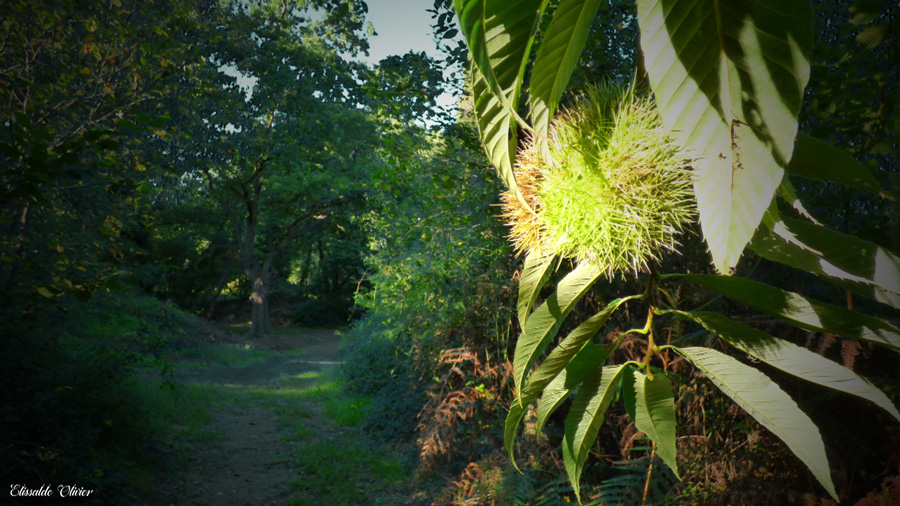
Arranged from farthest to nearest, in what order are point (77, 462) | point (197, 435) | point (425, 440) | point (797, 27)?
point (197, 435)
point (425, 440)
point (77, 462)
point (797, 27)

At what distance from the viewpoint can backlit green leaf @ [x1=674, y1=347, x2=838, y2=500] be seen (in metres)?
0.55

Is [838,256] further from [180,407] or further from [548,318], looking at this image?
[180,407]

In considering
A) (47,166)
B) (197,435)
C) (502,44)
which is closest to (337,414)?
(197,435)

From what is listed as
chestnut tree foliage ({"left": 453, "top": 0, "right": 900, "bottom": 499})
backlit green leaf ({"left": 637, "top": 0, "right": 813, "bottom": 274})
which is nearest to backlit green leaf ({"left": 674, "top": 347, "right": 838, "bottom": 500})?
chestnut tree foliage ({"left": 453, "top": 0, "right": 900, "bottom": 499})

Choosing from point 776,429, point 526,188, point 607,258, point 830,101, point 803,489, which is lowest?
point 803,489

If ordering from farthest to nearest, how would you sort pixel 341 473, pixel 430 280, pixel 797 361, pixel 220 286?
pixel 220 286 → pixel 341 473 → pixel 430 280 → pixel 797 361

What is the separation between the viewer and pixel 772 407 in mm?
593

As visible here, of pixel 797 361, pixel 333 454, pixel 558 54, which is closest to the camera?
pixel 558 54

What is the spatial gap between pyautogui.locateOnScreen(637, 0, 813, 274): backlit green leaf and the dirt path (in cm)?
541

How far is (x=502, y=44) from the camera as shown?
40 cm

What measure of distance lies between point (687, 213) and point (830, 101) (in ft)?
4.63

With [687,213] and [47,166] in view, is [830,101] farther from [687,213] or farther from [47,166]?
[47,166]
